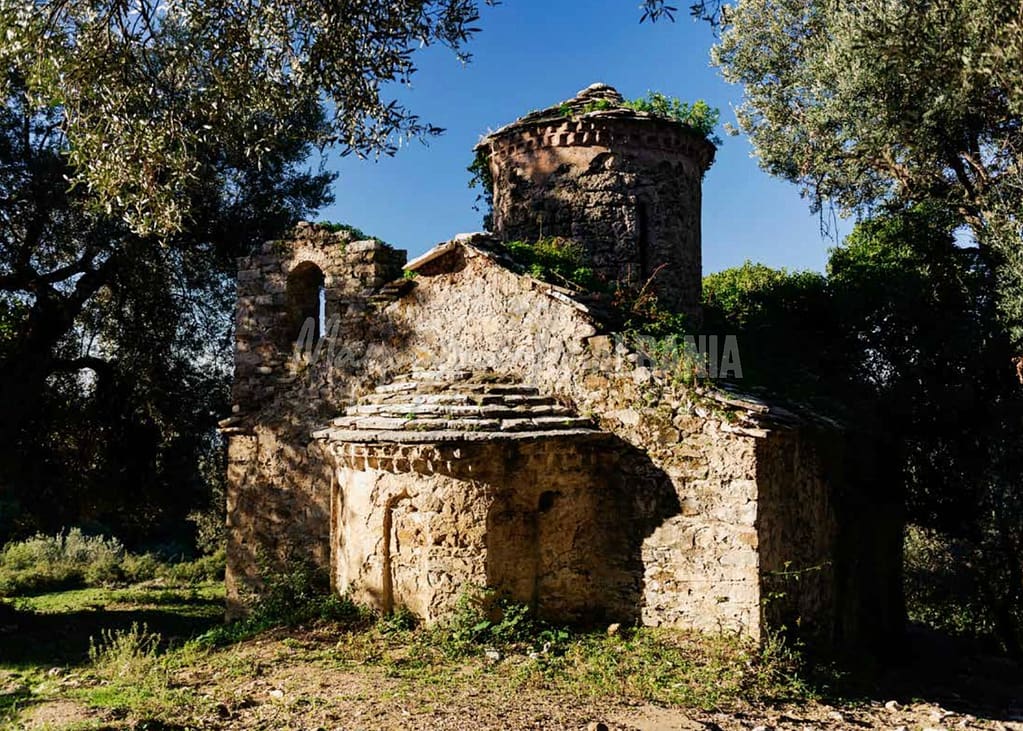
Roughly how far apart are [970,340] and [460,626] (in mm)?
8042

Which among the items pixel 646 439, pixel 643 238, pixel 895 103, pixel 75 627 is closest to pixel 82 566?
pixel 75 627

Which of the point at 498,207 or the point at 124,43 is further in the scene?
the point at 498,207

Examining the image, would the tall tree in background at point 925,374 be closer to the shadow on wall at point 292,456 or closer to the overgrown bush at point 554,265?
the overgrown bush at point 554,265

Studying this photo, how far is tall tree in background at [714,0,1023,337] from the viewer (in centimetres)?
829

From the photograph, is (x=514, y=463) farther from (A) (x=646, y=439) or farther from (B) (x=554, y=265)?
(B) (x=554, y=265)

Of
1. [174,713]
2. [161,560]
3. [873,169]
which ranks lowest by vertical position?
[161,560]

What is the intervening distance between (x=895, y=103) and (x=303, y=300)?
28.0 feet

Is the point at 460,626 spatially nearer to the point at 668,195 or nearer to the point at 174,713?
A: the point at 174,713

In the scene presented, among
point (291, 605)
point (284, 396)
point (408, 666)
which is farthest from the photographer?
point (284, 396)

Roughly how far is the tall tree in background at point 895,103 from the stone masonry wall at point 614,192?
229 cm

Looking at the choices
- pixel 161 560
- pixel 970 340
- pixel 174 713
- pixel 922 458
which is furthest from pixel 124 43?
pixel 161 560

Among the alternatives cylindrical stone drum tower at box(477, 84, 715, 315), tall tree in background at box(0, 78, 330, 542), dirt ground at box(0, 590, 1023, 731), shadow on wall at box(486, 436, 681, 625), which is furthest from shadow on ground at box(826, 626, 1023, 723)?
tall tree in background at box(0, 78, 330, 542)

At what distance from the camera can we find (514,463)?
779 cm

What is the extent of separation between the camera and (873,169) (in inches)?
484
